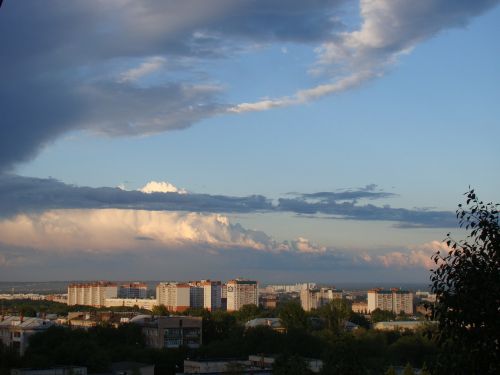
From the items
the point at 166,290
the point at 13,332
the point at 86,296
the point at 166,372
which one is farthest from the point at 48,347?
the point at 86,296

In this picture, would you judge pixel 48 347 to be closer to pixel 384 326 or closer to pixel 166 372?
pixel 166 372

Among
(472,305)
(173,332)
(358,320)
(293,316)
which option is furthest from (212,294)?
(472,305)

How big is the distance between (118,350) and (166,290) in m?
125

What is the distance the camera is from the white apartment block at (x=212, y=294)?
606 feet

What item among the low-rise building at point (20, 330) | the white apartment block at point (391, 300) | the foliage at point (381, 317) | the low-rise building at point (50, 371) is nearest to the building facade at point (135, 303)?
the white apartment block at point (391, 300)

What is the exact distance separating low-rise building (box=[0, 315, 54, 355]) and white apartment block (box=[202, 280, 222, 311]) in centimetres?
10863

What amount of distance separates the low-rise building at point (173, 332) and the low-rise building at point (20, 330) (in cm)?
937

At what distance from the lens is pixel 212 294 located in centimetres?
18538

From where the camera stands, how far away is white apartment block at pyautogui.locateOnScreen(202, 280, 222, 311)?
18462 cm

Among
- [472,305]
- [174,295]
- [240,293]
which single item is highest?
[472,305]

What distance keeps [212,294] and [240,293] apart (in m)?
6.59

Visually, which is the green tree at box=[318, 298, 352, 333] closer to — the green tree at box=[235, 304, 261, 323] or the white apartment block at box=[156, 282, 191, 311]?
the green tree at box=[235, 304, 261, 323]

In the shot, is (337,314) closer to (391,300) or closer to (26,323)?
(26,323)

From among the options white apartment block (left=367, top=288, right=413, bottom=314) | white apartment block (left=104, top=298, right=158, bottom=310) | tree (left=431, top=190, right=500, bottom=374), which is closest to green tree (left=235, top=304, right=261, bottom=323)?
white apartment block (left=104, top=298, right=158, bottom=310)
